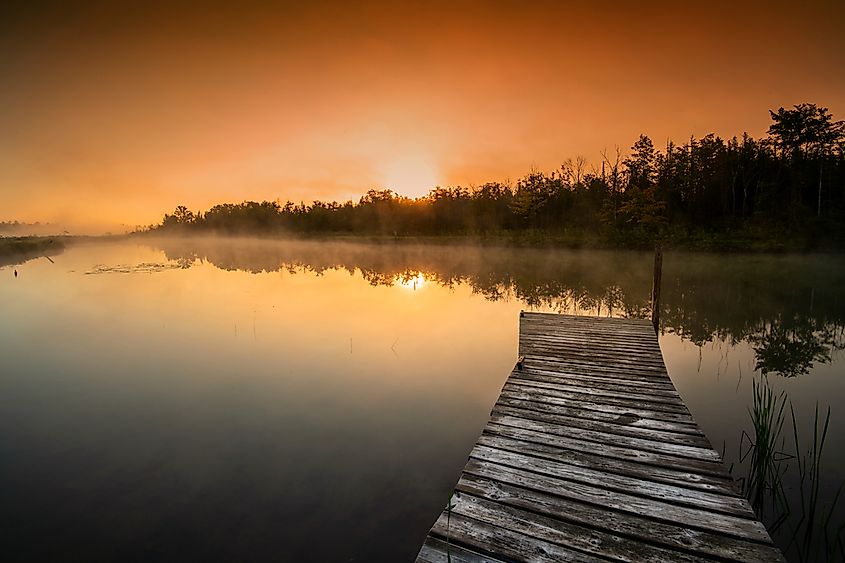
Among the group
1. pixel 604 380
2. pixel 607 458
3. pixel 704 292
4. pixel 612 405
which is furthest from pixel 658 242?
pixel 607 458

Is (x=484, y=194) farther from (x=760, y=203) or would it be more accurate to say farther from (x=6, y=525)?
(x=6, y=525)

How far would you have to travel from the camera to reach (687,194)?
3766cm

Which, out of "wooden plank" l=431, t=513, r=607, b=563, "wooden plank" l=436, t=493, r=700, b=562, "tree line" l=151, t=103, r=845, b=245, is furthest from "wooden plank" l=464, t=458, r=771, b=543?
"tree line" l=151, t=103, r=845, b=245

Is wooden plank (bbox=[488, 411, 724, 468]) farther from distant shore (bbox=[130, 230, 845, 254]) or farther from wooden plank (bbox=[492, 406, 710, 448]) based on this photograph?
distant shore (bbox=[130, 230, 845, 254])

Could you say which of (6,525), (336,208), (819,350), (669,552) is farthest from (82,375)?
(336,208)

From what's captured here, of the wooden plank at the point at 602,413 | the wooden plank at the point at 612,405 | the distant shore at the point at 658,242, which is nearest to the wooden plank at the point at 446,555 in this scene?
the wooden plank at the point at 602,413

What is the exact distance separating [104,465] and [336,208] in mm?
69049

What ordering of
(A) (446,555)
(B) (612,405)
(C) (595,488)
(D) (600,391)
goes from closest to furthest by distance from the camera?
(A) (446,555)
(C) (595,488)
(B) (612,405)
(D) (600,391)

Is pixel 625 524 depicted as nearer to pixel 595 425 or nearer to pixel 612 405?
pixel 595 425

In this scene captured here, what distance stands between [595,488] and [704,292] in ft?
53.8

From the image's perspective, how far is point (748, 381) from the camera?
6.79 meters

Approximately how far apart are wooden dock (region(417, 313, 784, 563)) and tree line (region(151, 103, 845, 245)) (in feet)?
108

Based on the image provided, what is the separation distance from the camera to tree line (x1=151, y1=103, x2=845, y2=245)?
102 feet

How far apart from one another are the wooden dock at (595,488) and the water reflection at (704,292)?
5441mm
